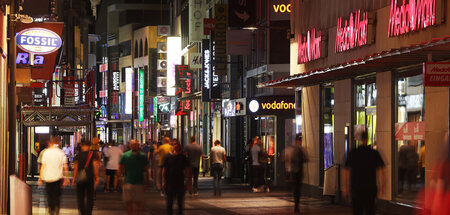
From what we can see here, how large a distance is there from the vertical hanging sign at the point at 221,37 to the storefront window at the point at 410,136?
19.9m

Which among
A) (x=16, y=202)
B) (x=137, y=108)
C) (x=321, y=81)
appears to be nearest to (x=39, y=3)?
(x=321, y=81)

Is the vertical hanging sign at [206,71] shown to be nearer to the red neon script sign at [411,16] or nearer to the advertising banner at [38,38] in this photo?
the advertising banner at [38,38]

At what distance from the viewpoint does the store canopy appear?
54.4 ft

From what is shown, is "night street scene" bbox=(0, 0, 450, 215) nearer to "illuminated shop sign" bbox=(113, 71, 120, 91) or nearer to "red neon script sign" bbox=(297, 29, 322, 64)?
"red neon script sign" bbox=(297, 29, 322, 64)

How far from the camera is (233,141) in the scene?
42.4 meters

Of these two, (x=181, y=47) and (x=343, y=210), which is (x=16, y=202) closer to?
(x=343, y=210)

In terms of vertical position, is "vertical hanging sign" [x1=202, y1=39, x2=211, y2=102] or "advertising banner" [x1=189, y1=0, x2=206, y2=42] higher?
"advertising banner" [x1=189, y1=0, x2=206, y2=42]

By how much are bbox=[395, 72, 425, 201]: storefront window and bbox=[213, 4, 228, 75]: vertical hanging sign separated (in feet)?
65.2

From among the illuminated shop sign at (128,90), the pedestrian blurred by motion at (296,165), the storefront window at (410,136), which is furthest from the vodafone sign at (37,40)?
the illuminated shop sign at (128,90)

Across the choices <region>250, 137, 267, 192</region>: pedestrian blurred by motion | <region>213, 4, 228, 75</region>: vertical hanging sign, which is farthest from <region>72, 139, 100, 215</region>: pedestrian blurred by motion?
<region>213, 4, 228, 75</region>: vertical hanging sign

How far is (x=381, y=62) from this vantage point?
2014cm

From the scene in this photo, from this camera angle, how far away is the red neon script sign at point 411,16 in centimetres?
A: 1895

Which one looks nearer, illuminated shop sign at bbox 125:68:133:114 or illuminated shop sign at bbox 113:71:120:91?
illuminated shop sign at bbox 125:68:133:114

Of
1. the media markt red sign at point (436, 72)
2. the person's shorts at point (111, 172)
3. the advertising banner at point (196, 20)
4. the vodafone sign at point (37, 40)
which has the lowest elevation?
the person's shorts at point (111, 172)
